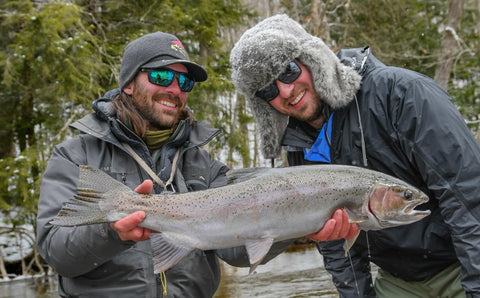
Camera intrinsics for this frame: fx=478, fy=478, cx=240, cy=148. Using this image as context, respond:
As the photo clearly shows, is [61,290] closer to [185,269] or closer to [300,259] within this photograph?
[185,269]

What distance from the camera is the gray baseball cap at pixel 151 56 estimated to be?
12.2ft

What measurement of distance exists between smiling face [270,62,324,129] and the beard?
2.58 feet

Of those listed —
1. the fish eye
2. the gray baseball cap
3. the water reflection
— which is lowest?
the water reflection

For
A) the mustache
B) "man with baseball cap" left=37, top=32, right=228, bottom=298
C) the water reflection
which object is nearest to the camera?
"man with baseball cap" left=37, top=32, right=228, bottom=298

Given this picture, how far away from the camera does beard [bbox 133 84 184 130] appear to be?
359 centimetres

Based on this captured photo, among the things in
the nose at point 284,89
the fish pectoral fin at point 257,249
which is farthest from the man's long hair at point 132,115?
the fish pectoral fin at point 257,249

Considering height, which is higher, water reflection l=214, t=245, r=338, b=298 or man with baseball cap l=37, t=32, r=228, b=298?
man with baseball cap l=37, t=32, r=228, b=298

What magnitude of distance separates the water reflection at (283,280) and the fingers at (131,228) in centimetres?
565

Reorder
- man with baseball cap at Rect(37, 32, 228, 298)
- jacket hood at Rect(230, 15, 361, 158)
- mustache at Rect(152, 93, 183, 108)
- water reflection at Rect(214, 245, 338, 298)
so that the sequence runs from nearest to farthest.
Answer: man with baseball cap at Rect(37, 32, 228, 298)
jacket hood at Rect(230, 15, 361, 158)
mustache at Rect(152, 93, 183, 108)
water reflection at Rect(214, 245, 338, 298)

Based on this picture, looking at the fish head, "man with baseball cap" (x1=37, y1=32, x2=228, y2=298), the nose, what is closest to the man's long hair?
"man with baseball cap" (x1=37, y1=32, x2=228, y2=298)

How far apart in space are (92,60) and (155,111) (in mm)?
8885

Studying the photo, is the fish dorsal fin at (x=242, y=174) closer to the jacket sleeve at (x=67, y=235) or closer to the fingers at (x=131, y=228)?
the fingers at (x=131, y=228)

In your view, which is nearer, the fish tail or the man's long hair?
the fish tail

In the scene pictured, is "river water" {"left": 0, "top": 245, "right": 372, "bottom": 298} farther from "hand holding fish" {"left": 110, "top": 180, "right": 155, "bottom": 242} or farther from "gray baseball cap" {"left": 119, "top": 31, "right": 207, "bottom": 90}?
"hand holding fish" {"left": 110, "top": 180, "right": 155, "bottom": 242}
